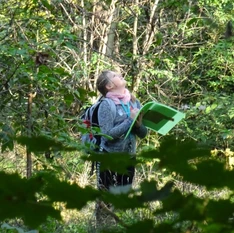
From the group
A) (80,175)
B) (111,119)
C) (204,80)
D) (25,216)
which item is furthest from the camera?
(204,80)

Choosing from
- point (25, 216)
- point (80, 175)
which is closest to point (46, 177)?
point (25, 216)

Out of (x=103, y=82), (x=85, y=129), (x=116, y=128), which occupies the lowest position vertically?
(x=116, y=128)

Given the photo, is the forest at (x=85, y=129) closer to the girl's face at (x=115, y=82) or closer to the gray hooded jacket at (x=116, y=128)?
the girl's face at (x=115, y=82)

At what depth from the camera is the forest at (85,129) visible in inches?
35.2

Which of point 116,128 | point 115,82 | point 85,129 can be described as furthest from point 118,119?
point 85,129

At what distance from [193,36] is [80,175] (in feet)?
16.6

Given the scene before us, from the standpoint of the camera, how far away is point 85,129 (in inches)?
138

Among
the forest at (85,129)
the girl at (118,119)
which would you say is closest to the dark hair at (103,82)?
the girl at (118,119)

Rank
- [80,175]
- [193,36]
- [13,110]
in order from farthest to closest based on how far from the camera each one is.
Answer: [193,36], [80,175], [13,110]

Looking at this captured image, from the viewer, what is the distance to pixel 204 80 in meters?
12.3

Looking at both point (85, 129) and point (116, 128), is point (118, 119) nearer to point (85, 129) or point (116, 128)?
point (116, 128)

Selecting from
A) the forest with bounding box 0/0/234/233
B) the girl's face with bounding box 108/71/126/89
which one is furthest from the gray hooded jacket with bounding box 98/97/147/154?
the forest with bounding box 0/0/234/233

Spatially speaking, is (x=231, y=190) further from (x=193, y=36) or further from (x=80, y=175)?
(x=193, y=36)

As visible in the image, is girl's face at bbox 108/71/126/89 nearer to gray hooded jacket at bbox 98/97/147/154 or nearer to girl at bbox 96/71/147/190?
girl at bbox 96/71/147/190
